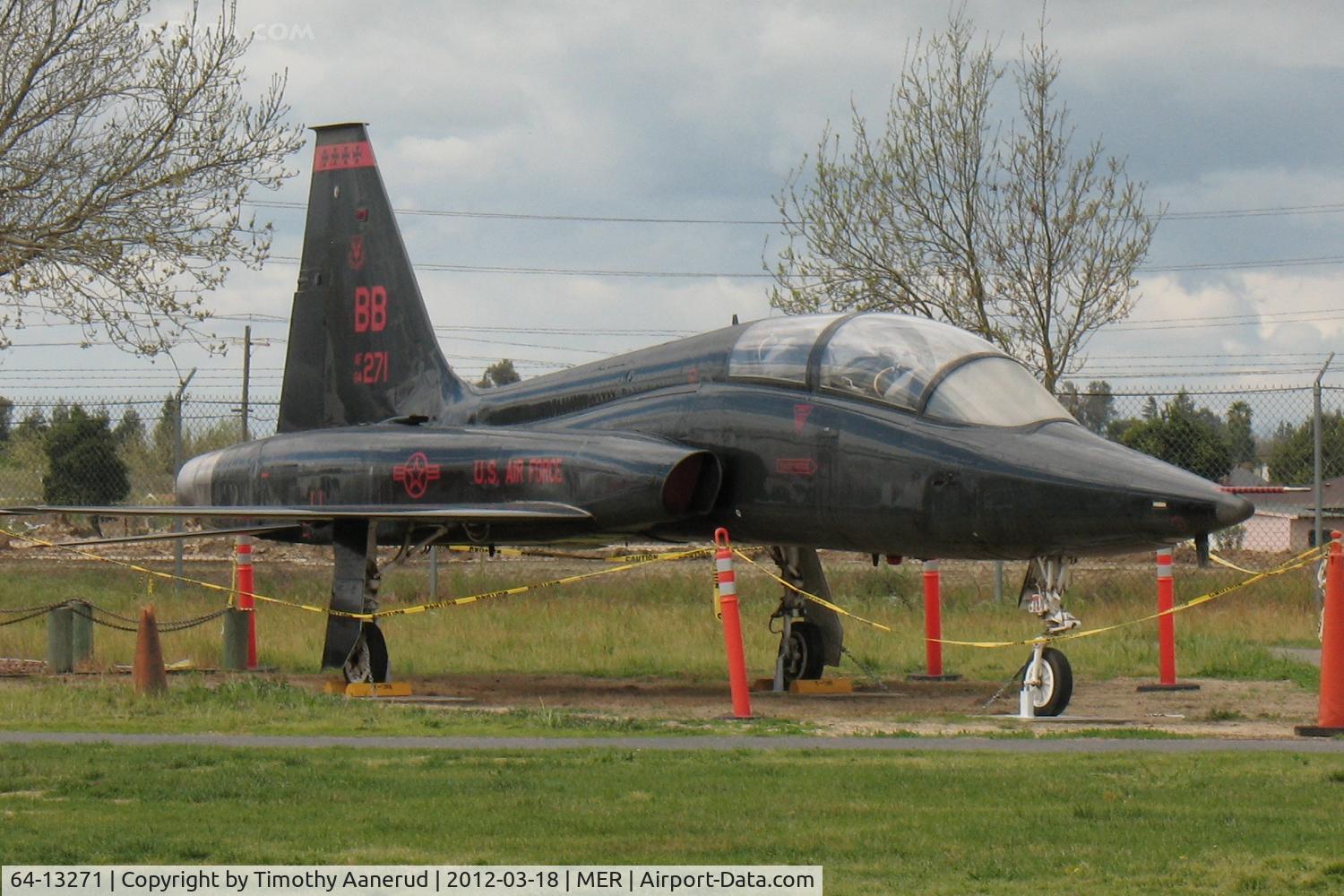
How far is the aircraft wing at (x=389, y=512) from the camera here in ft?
43.8

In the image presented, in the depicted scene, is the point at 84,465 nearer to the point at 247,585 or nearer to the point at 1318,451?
the point at 247,585

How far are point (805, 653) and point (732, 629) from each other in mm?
3441

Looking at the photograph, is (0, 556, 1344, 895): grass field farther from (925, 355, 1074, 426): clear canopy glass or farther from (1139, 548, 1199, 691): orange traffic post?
(1139, 548, 1199, 691): orange traffic post

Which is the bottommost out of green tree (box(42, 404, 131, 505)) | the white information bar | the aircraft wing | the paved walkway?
the paved walkway

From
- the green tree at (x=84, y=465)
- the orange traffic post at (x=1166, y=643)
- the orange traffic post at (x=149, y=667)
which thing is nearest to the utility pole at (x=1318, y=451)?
the orange traffic post at (x=1166, y=643)

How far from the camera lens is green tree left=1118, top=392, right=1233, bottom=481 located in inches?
952

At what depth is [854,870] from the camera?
20.4ft

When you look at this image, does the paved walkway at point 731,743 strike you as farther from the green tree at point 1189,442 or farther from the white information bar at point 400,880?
the green tree at point 1189,442

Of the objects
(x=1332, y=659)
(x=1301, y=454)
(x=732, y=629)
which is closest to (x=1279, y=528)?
(x=1301, y=454)

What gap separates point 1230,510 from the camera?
10859 mm

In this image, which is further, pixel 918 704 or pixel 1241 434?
Answer: pixel 1241 434

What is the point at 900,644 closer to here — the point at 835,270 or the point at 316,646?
the point at 316,646

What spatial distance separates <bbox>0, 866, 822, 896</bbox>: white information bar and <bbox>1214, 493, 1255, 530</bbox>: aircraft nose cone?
18.2 ft

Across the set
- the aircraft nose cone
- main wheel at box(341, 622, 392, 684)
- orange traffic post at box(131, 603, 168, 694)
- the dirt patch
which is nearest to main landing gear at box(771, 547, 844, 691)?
the dirt patch
